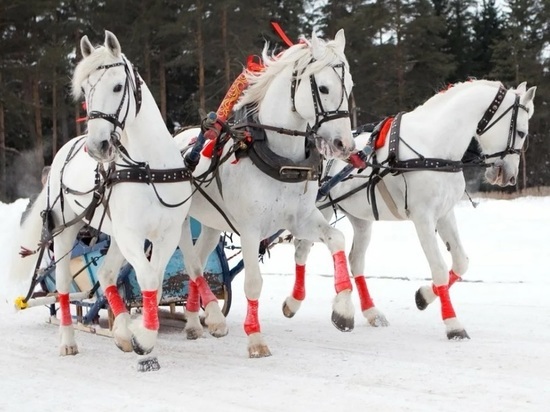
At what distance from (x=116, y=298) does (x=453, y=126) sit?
3221mm

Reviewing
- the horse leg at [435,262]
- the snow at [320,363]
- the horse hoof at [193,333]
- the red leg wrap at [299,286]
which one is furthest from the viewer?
the red leg wrap at [299,286]

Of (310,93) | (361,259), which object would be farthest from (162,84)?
(310,93)

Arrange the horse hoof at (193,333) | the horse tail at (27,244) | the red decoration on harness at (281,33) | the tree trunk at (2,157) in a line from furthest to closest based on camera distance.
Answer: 1. the tree trunk at (2,157)
2. the horse tail at (27,244)
3. the horse hoof at (193,333)
4. the red decoration on harness at (281,33)

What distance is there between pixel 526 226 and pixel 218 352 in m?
10.5

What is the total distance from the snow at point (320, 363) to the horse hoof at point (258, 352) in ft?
0.25

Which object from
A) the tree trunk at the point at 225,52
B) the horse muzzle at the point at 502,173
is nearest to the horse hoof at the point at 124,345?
the horse muzzle at the point at 502,173

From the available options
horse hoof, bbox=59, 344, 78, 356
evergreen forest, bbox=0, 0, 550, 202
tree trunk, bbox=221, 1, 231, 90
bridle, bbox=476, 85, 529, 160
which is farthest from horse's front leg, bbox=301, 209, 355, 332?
tree trunk, bbox=221, 1, 231, 90

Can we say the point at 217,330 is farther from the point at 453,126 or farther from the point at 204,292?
the point at 453,126

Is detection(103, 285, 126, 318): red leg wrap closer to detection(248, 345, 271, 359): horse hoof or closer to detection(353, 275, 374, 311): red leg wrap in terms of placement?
detection(248, 345, 271, 359): horse hoof

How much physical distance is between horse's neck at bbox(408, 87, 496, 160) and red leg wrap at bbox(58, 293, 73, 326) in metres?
3.31

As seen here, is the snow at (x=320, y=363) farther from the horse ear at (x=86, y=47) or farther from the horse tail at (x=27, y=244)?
the horse ear at (x=86, y=47)

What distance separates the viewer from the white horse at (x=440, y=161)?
19.8 feet

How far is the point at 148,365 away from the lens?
5.04m

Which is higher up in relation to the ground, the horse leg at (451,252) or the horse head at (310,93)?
the horse head at (310,93)
